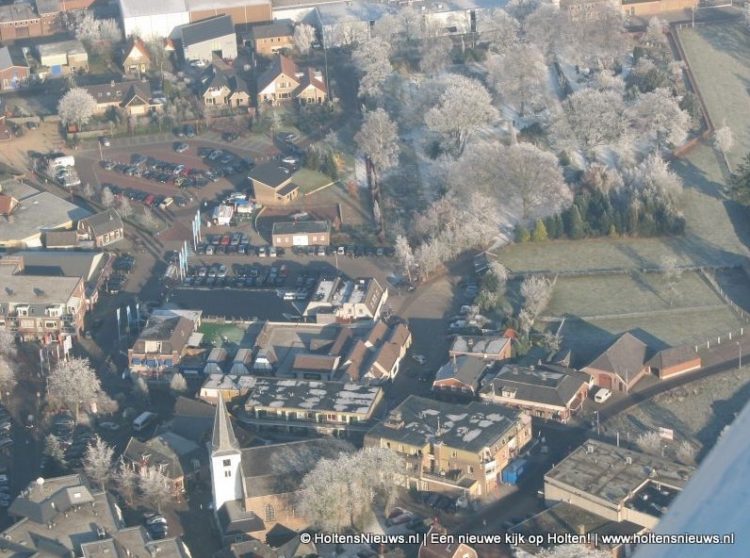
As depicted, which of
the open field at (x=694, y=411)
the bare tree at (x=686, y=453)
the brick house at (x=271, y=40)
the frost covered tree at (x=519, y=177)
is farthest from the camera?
the brick house at (x=271, y=40)

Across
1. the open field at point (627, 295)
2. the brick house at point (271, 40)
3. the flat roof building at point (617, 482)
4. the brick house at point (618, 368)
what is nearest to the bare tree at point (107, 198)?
the brick house at point (271, 40)

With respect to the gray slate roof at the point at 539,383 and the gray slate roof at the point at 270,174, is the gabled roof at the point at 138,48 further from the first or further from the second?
the gray slate roof at the point at 539,383

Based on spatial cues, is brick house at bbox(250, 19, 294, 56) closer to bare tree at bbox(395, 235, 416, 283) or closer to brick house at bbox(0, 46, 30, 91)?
brick house at bbox(0, 46, 30, 91)

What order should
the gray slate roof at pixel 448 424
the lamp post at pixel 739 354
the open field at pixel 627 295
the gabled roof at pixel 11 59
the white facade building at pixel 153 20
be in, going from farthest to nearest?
the white facade building at pixel 153 20
the gabled roof at pixel 11 59
the open field at pixel 627 295
the lamp post at pixel 739 354
the gray slate roof at pixel 448 424

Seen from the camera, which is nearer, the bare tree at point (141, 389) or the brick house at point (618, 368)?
the brick house at point (618, 368)

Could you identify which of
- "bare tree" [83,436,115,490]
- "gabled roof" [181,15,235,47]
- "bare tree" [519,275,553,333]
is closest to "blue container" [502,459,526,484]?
"bare tree" [519,275,553,333]

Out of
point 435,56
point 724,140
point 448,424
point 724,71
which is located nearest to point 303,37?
point 435,56

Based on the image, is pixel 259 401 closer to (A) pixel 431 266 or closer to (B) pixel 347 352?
(B) pixel 347 352

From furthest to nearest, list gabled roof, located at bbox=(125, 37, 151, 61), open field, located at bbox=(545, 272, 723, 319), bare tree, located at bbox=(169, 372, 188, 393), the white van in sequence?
gabled roof, located at bbox=(125, 37, 151, 61), open field, located at bbox=(545, 272, 723, 319), bare tree, located at bbox=(169, 372, 188, 393), the white van

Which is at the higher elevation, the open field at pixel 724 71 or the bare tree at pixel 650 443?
the open field at pixel 724 71
